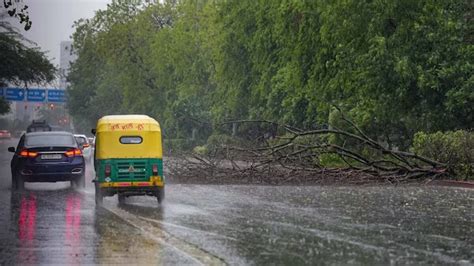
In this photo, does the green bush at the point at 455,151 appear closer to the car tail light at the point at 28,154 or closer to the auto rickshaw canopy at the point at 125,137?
the auto rickshaw canopy at the point at 125,137

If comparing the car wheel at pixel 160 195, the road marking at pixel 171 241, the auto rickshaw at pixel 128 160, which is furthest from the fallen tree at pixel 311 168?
the road marking at pixel 171 241

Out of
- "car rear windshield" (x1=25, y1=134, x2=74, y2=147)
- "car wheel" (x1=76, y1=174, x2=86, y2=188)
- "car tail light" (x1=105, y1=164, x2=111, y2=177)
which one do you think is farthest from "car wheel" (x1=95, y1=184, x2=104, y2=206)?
"car rear windshield" (x1=25, y1=134, x2=74, y2=147)

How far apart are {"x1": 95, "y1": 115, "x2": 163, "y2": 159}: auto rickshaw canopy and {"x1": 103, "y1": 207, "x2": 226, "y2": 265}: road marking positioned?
2.87m

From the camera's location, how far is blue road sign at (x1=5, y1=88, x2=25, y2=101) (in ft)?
323

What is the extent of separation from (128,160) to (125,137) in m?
0.64

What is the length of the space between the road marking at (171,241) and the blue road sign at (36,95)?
85.8 meters

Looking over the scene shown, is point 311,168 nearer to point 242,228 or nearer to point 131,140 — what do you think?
point 131,140

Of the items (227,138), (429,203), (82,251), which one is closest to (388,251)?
(82,251)

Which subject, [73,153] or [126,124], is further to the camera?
[73,153]

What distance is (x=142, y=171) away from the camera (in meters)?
21.2

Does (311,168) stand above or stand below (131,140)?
below

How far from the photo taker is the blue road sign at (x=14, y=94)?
98500mm

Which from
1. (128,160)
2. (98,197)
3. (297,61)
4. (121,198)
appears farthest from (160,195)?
(297,61)

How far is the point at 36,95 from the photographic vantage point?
339 ft
